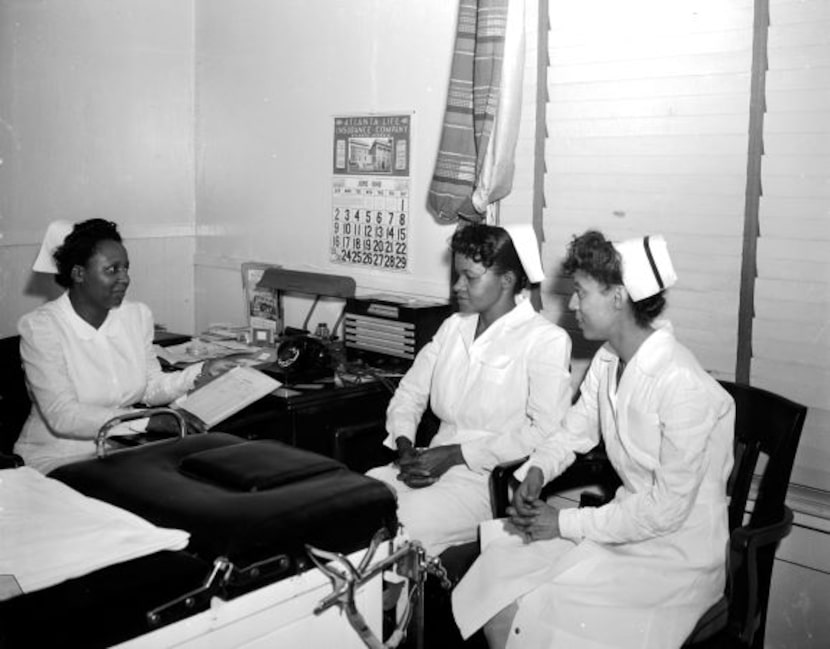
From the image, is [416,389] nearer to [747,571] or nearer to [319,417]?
[319,417]

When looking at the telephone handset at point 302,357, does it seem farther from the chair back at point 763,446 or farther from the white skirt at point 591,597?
the chair back at point 763,446

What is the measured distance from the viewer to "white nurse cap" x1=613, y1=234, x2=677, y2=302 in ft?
7.78

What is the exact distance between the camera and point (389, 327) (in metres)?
3.56

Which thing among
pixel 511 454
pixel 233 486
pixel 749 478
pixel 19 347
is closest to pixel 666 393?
pixel 749 478

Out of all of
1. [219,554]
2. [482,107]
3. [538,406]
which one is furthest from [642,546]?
[482,107]

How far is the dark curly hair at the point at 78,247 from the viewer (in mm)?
3146

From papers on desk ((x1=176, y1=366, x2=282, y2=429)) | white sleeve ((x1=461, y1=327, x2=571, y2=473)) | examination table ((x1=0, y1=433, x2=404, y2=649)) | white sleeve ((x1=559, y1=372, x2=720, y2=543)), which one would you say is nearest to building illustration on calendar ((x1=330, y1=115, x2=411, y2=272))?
papers on desk ((x1=176, y1=366, x2=282, y2=429))

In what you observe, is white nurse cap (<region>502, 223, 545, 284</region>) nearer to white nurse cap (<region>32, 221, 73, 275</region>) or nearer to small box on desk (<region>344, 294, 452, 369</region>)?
small box on desk (<region>344, 294, 452, 369</region>)

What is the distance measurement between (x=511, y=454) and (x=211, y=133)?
269 cm

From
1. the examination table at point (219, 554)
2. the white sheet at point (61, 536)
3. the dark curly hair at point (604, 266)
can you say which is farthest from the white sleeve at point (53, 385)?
the dark curly hair at point (604, 266)

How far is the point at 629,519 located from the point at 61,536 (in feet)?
4.51

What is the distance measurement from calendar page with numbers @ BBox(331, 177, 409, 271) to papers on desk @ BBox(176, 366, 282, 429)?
0.94m

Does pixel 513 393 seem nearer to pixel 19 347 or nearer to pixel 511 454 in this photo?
pixel 511 454

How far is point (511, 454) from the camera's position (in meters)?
2.89
